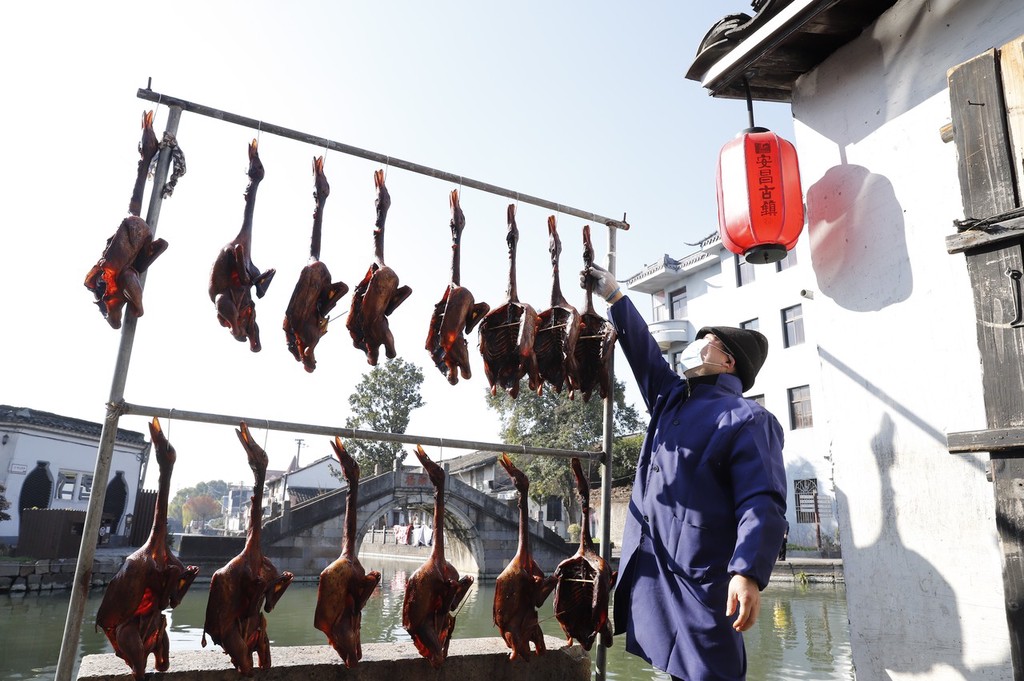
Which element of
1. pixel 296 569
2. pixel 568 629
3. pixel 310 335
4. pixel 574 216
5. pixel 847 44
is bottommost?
pixel 296 569

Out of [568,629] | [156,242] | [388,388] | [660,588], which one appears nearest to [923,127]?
[660,588]

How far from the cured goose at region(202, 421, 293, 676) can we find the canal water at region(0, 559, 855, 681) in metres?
5.49

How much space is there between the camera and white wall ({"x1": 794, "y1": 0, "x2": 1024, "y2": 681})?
10.2 feet

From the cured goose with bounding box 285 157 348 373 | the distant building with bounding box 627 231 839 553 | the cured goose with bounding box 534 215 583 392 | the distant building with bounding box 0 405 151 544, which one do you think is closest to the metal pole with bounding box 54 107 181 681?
the cured goose with bounding box 285 157 348 373

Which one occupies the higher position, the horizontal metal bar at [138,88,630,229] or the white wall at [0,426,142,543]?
the horizontal metal bar at [138,88,630,229]

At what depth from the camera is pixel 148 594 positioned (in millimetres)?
2785

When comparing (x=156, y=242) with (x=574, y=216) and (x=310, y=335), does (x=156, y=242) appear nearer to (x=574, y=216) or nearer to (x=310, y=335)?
(x=310, y=335)

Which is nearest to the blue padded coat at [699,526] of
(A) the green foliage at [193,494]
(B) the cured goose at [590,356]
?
(B) the cured goose at [590,356]

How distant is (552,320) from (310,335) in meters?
1.43

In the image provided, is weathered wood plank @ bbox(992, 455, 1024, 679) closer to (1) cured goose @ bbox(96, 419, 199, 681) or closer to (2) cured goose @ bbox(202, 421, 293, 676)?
(2) cured goose @ bbox(202, 421, 293, 676)

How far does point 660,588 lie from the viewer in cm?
299

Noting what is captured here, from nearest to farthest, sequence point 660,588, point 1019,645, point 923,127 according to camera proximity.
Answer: point 1019,645 < point 660,588 < point 923,127

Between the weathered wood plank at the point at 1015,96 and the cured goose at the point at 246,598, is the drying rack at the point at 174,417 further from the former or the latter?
the weathered wood plank at the point at 1015,96

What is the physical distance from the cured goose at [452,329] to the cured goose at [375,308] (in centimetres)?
24
